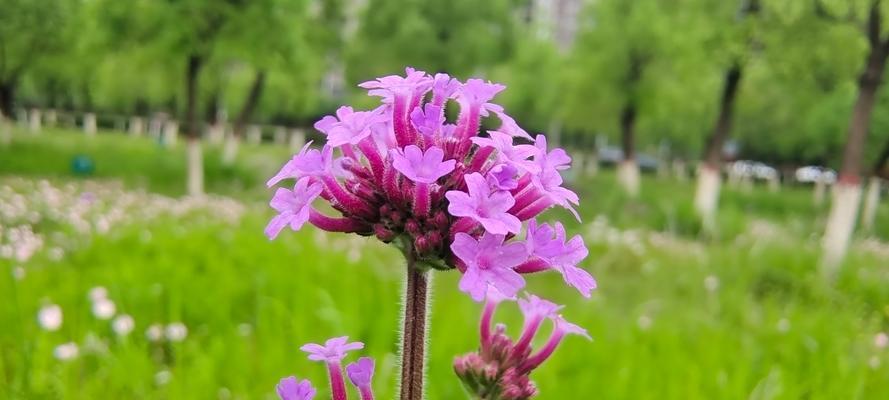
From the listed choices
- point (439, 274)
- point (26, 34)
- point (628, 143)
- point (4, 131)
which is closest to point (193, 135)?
point (26, 34)

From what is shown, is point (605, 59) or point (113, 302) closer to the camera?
point (113, 302)

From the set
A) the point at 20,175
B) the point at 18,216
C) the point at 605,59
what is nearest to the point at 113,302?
the point at 18,216

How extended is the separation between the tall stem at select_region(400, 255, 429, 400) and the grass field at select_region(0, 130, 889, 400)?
0.11 metres

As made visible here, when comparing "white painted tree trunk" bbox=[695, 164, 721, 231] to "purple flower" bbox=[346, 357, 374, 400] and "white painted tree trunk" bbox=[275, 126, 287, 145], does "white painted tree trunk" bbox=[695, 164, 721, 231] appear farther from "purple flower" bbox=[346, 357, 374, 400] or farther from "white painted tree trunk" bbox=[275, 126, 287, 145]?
"white painted tree trunk" bbox=[275, 126, 287, 145]

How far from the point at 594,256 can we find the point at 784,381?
563 centimetres

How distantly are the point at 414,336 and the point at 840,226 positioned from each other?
8380 millimetres

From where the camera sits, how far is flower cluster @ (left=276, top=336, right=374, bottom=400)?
3.01 ft

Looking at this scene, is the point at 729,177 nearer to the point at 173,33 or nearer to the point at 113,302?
the point at 173,33

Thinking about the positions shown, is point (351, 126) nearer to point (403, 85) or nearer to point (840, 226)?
point (403, 85)

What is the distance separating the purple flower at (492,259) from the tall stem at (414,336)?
0.44 ft

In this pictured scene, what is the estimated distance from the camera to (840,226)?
799 cm

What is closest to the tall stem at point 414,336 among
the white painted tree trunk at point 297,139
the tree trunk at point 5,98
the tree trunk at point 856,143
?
the tree trunk at point 856,143

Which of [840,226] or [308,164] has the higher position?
[308,164]

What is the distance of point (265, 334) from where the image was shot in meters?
3.34
